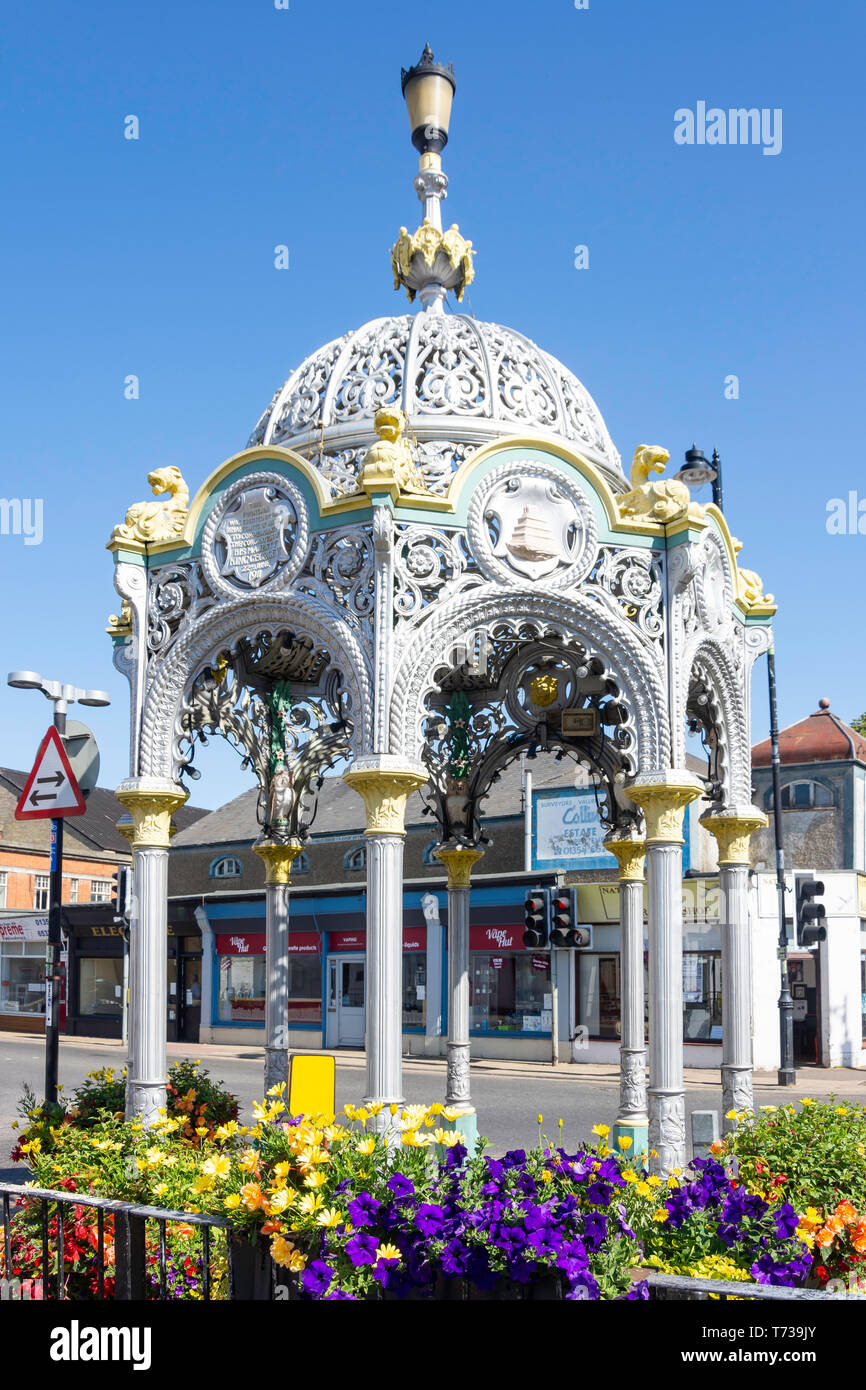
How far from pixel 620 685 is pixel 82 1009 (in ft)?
131

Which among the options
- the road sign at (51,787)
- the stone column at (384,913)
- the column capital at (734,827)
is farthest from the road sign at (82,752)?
the column capital at (734,827)

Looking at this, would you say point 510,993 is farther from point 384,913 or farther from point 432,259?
point 384,913

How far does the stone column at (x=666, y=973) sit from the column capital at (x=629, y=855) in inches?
160

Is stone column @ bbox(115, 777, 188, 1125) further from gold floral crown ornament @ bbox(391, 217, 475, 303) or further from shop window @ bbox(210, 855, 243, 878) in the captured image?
shop window @ bbox(210, 855, 243, 878)

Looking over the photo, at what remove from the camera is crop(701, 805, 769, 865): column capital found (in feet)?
41.3

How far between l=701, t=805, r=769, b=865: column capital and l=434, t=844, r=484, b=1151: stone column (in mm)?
3281

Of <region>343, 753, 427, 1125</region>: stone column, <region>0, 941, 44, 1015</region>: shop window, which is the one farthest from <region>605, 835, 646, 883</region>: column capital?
<region>0, 941, 44, 1015</region>: shop window

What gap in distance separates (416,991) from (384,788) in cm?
2852

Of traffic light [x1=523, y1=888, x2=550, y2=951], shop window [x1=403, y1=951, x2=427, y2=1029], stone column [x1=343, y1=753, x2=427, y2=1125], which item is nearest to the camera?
stone column [x1=343, y1=753, x2=427, y2=1125]

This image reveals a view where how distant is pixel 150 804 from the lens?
1143 cm

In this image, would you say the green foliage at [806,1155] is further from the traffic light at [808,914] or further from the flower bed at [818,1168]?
the traffic light at [808,914]

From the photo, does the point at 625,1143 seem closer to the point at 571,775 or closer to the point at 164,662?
the point at 164,662

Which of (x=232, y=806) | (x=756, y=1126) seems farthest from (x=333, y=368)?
(x=232, y=806)

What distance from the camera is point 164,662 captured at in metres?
11.5
